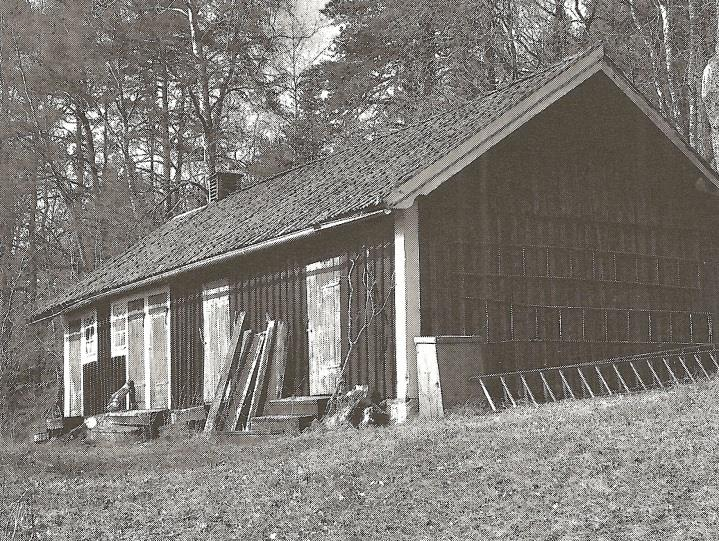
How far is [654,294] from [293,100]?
21.0 metres

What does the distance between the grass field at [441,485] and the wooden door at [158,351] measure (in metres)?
6.91

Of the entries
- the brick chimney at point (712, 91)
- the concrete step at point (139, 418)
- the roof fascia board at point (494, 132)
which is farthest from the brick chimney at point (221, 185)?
the brick chimney at point (712, 91)

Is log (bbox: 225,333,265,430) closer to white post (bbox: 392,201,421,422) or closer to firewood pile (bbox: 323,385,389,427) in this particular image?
firewood pile (bbox: 323,385,389,427)

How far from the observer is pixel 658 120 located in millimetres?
17625

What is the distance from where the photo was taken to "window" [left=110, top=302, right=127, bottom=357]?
2348 centimetres

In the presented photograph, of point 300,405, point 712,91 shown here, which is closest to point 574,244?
point 712,91

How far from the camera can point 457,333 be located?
1562 centimetres

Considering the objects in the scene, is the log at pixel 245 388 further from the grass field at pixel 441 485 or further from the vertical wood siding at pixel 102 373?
the vertical wood siding at pixel 102 373

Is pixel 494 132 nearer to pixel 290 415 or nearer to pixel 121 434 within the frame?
pixel 290 415

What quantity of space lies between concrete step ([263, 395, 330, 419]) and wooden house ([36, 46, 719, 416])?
69 cm

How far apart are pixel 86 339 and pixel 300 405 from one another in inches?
453

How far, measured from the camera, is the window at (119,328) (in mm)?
23484

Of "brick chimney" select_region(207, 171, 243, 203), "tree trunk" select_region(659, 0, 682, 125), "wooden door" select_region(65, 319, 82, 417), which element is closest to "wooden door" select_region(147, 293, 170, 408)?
"wooden door" select_region(65, 319, 82, 417)

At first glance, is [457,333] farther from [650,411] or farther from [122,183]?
[122,183]
